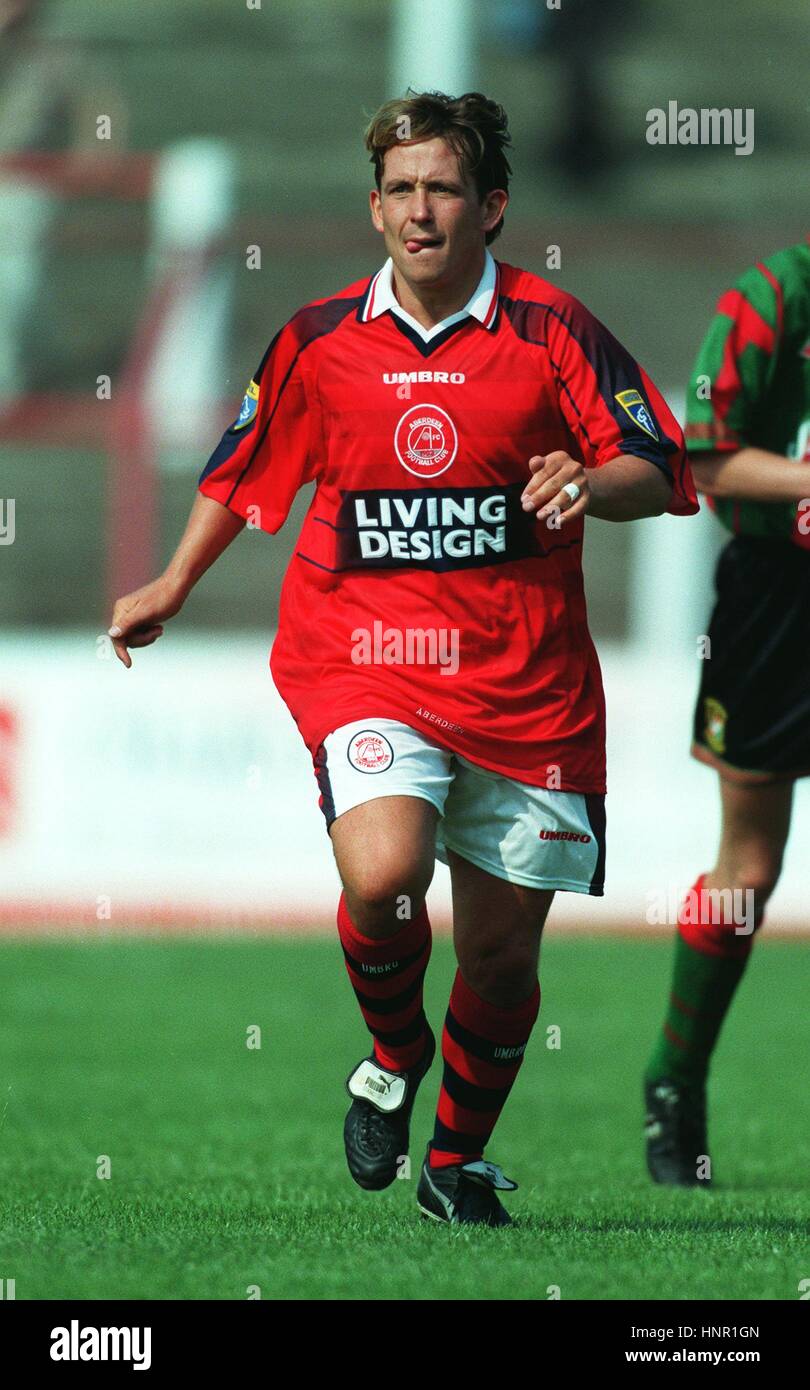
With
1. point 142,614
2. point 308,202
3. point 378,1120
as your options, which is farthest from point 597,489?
point 308,202

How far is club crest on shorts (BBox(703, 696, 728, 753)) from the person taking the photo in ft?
18.2

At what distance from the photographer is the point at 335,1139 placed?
6.22m

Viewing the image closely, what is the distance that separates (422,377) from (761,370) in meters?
1.29

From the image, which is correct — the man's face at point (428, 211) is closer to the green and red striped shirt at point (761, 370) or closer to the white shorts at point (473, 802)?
the white shorts at point (473, 802)

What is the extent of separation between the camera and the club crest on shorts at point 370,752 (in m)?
4.37

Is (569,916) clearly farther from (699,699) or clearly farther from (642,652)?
(699,699)

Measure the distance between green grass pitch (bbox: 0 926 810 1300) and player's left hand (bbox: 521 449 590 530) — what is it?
4.42ft

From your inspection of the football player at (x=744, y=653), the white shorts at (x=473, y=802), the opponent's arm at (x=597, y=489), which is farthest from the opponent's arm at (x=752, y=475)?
the white shorts at (x=473, y=802)

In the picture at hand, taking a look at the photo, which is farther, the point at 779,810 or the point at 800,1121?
the point at 800,1121

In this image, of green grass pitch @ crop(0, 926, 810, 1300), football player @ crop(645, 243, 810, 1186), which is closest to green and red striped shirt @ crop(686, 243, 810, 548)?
football player @ crop(645, 243, 810, 1186)

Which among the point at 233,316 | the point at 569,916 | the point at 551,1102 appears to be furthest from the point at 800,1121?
the point at 233,316

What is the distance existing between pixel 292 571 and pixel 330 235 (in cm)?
825

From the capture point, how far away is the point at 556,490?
13.0 ft
